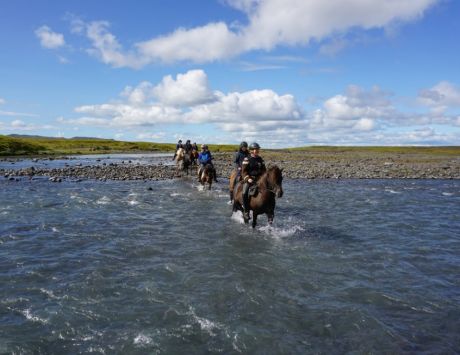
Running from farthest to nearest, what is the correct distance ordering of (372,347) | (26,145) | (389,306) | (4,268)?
(26,145) → (4,268) → (389,306) → (372,347)

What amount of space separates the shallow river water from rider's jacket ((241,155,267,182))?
90.9 inches

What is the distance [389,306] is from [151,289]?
558 centimetres

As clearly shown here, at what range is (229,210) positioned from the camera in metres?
21.0

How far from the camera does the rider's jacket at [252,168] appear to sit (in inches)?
647

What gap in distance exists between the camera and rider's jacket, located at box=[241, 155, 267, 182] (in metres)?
16.4

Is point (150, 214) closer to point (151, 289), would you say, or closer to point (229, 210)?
point (229, 210)

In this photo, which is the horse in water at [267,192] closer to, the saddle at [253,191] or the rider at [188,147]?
the saddle at [253,191]

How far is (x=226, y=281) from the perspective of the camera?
33.3 feet

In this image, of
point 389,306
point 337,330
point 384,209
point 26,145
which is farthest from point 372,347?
point 26,145

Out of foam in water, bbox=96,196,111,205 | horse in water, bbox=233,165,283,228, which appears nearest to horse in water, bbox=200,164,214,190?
foam in water, bbox=96,196,111,205

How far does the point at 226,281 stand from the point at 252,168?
23.9 ft

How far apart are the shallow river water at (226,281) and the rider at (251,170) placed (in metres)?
1.54

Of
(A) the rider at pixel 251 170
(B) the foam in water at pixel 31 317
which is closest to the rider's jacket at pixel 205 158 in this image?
(A) the rider at pixel 251 170

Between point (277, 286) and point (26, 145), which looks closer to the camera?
point (277, 286)
